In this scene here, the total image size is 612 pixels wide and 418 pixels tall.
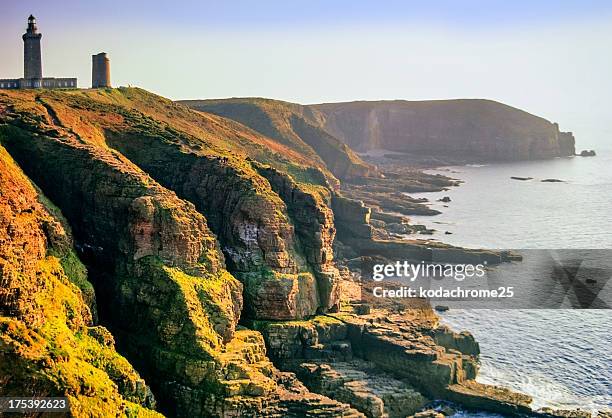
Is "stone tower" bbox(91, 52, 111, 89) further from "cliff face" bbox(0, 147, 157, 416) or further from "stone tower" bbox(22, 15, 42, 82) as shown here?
"cliff face" bbox(0, 147, 157, 416)

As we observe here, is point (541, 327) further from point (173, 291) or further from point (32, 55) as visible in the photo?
Answer: point (32, 55)

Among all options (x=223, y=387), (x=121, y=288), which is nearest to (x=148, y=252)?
(x=121, y=288)

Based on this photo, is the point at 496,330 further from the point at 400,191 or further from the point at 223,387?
the point at 400,191

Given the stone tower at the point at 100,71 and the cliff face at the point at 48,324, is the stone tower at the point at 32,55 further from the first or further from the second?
the cliff face at the point at 48,324

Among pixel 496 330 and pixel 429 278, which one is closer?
pixel 496 330

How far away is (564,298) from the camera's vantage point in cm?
10312

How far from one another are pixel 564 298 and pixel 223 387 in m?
49.7

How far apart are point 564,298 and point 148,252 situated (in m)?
49.7

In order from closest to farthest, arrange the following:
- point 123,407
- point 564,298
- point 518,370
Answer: point 123,407
point 518,370
point 564,298

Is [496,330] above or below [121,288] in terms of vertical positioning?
below

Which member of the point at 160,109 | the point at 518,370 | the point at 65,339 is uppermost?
the point at 160,109

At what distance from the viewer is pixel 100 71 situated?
115375mm

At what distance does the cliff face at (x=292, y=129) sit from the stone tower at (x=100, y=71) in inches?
1976

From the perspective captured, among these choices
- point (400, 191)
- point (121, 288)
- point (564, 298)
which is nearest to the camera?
point (121, 288)
